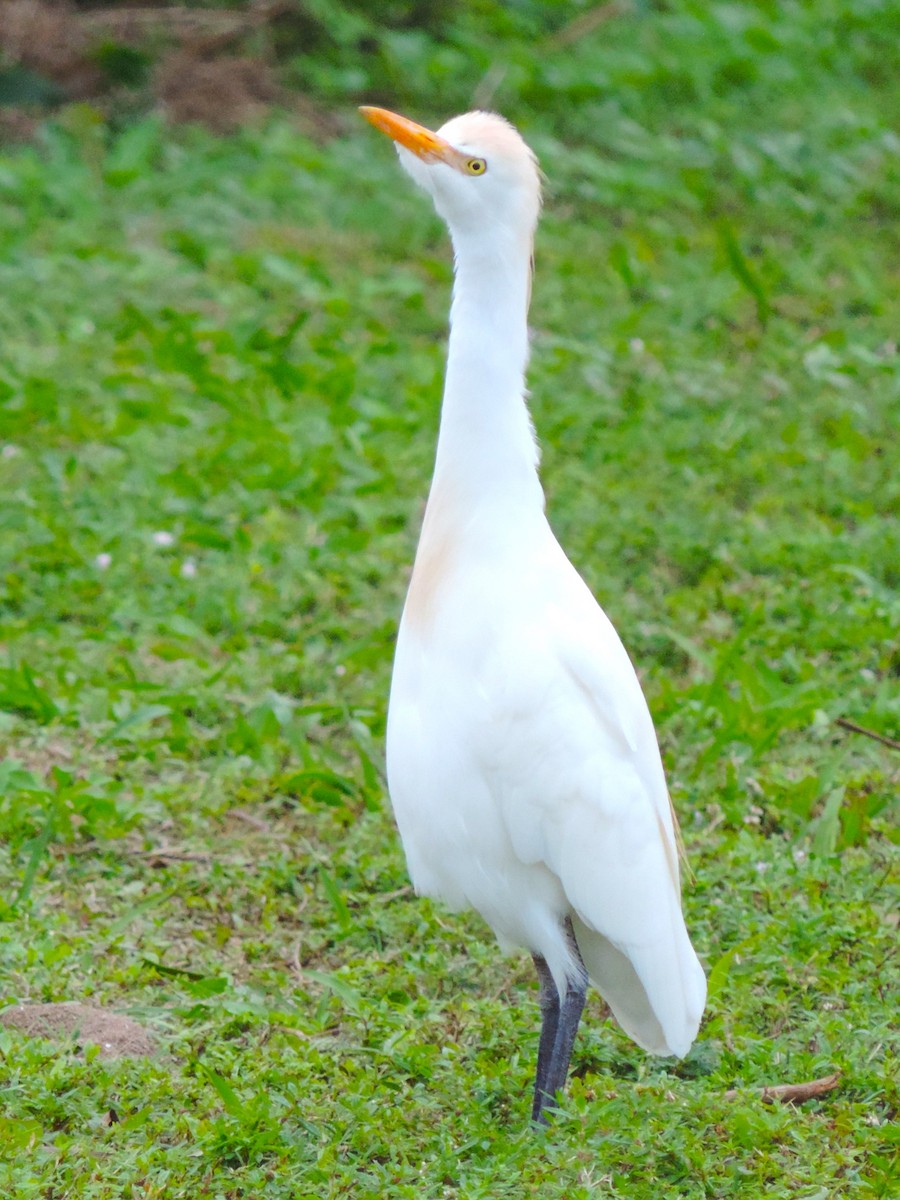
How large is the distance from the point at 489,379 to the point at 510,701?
2.01 feet

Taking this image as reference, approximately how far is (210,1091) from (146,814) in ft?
3.56

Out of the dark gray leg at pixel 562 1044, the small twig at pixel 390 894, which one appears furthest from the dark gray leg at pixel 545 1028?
the small twig at pixel 390 894

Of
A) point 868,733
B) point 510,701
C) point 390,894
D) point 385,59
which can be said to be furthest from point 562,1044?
point 385,59

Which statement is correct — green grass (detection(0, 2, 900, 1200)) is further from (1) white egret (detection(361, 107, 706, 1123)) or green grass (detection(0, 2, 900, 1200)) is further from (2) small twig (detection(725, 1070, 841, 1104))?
(1) white egret (detection(361, 107, 706, 1123))

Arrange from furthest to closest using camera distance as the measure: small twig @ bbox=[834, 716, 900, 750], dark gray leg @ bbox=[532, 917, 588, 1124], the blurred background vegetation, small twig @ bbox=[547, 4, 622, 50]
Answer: small twig @ bbox=[547, 4, 622, 50] < the blurred background vegetation < small twig @ bbox=[834, 716, 900, 750] < dark gray leg @ bbox=[532, 917, 588, 1124]

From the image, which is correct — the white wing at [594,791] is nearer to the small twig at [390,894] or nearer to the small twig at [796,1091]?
the small twig at [796,1091]

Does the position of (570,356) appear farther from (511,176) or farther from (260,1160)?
(260,1160)

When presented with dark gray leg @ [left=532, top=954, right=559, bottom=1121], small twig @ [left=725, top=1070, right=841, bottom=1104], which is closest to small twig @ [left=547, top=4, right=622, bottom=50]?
dark gray leg @ [left=532, top=954, right=559, bottom=1121]

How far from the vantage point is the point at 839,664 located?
4.74 meters

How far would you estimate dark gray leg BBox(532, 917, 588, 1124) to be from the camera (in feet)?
9.95

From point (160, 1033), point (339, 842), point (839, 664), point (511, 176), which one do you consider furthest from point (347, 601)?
point (511, 176)

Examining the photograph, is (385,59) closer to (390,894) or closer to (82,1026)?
(390,894)

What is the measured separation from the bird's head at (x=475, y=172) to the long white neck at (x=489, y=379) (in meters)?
0.04

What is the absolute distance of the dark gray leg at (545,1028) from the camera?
3049mm
